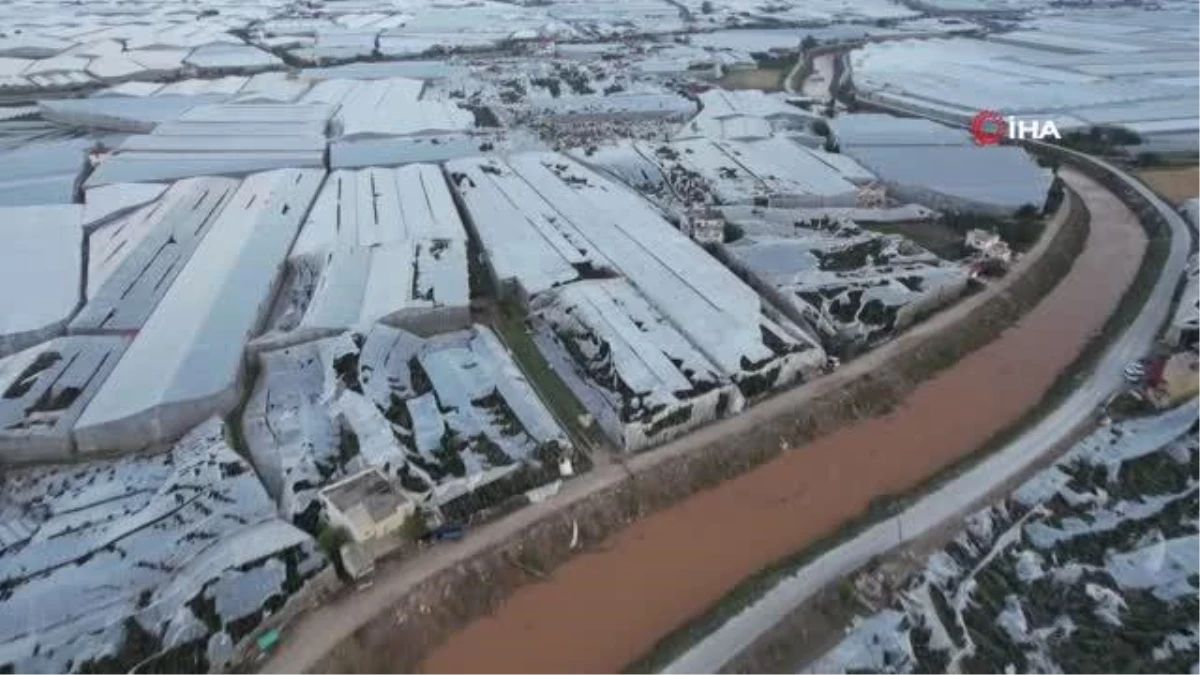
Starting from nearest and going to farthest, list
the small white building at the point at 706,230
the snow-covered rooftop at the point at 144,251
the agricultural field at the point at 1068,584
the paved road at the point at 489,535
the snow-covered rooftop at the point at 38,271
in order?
the agricultural field at the point at 1068,584, the paved road at the point at 489,535, the snow-covered rooftop at the point at 38,271, the snow-covered rooftop at the point at 144,251, the small white building at the point at 706,230

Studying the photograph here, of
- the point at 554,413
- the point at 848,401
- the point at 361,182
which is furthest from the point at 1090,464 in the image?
the point at 361,182

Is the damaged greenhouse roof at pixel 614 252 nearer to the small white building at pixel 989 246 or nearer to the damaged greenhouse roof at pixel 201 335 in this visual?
the damaged greenhouse roof at pixel 201 335

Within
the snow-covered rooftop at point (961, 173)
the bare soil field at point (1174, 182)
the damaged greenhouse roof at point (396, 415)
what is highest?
the snow-covered rooftop at point (961, 173)

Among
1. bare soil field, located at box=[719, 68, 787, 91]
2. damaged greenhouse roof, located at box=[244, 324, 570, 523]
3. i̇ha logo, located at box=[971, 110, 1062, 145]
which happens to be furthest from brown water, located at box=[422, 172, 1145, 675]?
bare soil field, located at box=[719, 68, 787, 91]

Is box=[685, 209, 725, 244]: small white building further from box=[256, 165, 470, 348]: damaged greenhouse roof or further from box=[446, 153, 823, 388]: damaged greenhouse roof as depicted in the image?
box=[256, 165, 470, 348]: damaged greenhouse roof

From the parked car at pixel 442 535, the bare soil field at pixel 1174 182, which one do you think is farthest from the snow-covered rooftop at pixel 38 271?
the bare soil field at pixel 1174 182

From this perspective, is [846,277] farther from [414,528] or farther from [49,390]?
[49,390]

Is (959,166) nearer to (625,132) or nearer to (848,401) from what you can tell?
(625,132)
